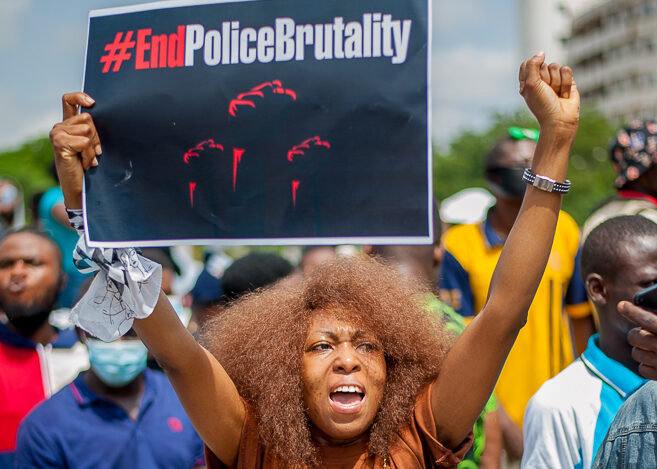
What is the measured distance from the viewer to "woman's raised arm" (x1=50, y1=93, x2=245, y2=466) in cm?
250

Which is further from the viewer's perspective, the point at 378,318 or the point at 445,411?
the point at 378,318

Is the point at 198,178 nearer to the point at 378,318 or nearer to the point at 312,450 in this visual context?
the point at 378,318

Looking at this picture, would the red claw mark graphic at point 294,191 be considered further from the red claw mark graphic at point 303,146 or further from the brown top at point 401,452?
the brown top at point 401,452

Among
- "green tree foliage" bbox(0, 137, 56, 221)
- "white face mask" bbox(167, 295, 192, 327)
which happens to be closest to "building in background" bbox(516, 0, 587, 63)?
"green tree foliage" bbox(0, 137, 56, 221)

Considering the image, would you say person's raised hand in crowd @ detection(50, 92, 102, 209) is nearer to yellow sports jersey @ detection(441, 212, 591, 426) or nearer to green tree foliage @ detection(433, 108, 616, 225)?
yellow sports jersey @ detection(441, 212, 591, 426)

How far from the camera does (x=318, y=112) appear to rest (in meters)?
2.50

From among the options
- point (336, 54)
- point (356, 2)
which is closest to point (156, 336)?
point (336, 54)

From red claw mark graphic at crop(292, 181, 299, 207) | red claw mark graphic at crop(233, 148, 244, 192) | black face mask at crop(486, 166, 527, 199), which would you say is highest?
red claw mark graphic at crop(233, 148, 244, 192)

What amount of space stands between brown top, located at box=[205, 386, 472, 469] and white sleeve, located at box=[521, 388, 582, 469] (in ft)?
1.23

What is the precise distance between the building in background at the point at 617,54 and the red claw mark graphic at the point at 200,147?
66.5 meters

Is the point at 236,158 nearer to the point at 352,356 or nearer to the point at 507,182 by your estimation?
the point at 352,356

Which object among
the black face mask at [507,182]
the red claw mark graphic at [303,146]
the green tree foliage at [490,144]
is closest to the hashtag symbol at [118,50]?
the red claw mark graphic at [303,146]

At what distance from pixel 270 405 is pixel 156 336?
45 cm

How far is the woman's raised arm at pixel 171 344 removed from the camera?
250cm
